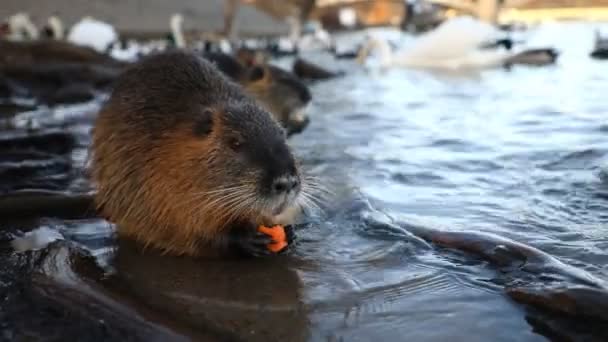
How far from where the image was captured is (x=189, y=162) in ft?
8.76

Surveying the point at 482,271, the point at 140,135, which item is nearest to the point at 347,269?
the point at 482,271

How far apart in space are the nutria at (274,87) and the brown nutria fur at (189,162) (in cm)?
294

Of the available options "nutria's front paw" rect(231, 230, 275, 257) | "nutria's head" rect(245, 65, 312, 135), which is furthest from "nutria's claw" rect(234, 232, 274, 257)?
"nutria's head" rect(245, 65, 312, 135)

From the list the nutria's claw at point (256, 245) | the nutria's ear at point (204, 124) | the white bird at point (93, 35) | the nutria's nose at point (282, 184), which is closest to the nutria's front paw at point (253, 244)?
the nutria's claw at point (256, 245)

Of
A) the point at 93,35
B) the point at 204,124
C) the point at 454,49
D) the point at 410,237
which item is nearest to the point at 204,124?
the point at 204,124

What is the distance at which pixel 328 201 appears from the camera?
10.8 ft

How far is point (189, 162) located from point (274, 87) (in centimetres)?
383

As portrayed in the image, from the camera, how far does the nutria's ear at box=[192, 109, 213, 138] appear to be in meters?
2.69

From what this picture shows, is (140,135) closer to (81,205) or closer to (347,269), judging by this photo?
(81,205)

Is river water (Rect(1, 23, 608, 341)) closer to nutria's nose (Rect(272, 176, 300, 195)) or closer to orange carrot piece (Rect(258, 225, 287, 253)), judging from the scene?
orange carrot piece (Rect(258, 225, 287, 253))

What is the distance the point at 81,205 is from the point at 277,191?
51.5 inches

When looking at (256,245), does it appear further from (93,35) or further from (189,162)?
(93,35)

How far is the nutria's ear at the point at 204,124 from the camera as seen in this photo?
2686 mm

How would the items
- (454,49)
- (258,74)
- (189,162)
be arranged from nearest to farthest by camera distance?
(189,162)
(258,74)
(454,49)
